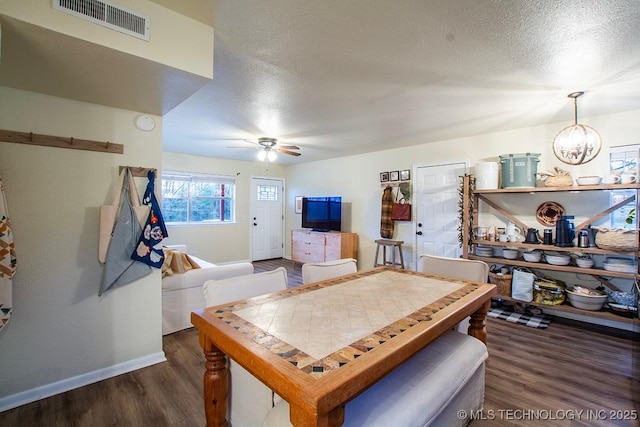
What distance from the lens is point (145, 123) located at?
2.29m

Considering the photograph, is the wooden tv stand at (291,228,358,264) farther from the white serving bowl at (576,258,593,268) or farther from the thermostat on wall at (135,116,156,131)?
the thermostat on wall at (135,116,156,131)

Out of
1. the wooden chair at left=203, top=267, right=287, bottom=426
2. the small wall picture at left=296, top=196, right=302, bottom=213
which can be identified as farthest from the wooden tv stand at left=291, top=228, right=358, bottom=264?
the wooden chair at left=203, top=267, right=287, bottom=426

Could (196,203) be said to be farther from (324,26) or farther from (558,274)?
(558,274)

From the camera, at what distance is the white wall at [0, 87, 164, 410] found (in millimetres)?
1868

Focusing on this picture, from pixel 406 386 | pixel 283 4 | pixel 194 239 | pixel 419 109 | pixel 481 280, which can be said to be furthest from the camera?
pixel 194 239

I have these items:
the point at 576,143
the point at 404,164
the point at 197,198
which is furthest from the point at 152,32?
the point at 197,198

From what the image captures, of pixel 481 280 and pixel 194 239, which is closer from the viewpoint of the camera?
pixel 481 280

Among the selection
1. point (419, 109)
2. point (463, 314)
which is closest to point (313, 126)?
point (419, 109)

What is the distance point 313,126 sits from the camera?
361 centimetres

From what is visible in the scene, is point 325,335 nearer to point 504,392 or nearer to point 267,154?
point 504,392

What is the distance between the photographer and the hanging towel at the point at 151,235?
2.20 meters

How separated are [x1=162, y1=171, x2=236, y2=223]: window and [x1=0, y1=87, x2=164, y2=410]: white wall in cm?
346

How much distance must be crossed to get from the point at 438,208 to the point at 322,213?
2290mm

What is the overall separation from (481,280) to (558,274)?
6.85 ft
